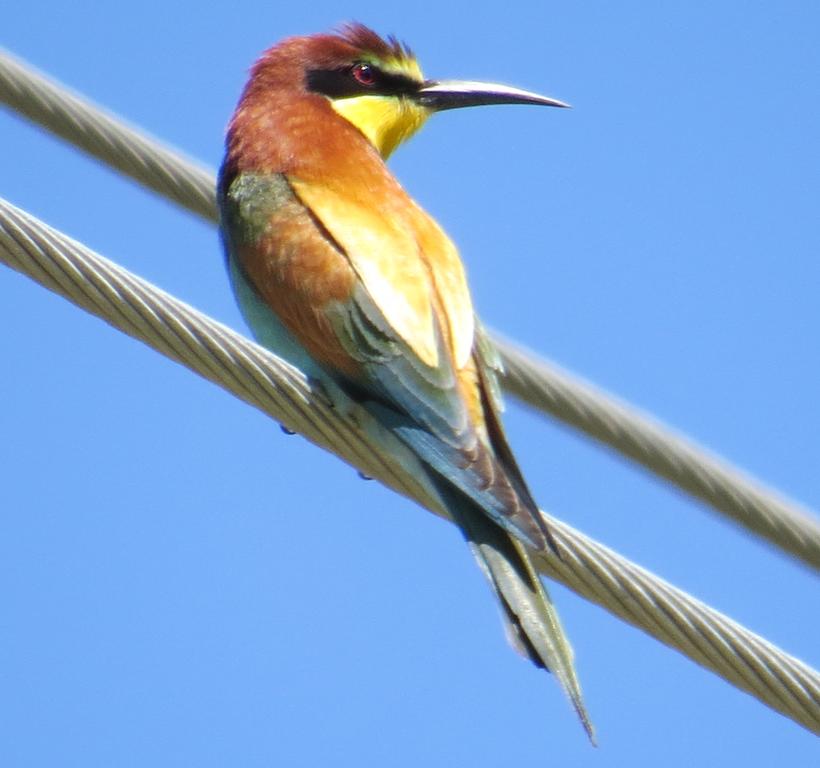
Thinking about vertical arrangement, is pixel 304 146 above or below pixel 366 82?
below

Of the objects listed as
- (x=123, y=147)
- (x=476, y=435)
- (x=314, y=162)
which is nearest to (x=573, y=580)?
(x=476, y=435)

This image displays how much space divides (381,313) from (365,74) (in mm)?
1100

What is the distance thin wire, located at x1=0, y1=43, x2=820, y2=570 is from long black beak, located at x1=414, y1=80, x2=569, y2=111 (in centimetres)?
55

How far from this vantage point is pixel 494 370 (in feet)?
8.77

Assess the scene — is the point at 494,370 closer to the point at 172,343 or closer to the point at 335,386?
the point at 335,386

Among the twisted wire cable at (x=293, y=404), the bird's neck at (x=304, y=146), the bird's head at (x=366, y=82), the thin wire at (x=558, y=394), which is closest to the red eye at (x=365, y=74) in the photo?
the bird's head at (x=366, y=82)

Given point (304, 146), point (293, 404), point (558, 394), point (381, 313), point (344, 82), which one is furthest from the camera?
point (344, 82)

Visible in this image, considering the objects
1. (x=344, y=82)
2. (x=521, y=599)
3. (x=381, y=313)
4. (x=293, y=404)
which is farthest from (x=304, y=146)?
(x=521, y=599)

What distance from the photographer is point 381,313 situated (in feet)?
8.35

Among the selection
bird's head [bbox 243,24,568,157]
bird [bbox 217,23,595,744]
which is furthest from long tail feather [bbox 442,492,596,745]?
bird's head [bbox 243,24,568,157]

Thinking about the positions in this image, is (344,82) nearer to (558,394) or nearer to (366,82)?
(366,82)

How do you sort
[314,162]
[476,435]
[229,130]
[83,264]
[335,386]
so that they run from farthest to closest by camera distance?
1. [229,130]
2. [314,162]
3. [335,386]
4. [476,435]
5. [83,264]

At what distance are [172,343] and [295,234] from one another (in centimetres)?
65

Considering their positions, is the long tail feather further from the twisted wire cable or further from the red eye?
the red eye
